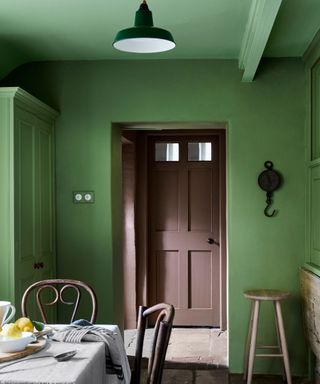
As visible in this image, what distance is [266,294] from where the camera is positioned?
155 inches

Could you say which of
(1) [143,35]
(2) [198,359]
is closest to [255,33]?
(1) [143,35]

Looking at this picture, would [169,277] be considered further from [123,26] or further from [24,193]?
[123,26]

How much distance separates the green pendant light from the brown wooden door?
321 centimetres

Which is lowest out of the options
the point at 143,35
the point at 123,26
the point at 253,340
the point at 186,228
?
the point at 253,340

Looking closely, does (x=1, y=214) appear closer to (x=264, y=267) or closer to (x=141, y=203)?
(x=264, y=267)

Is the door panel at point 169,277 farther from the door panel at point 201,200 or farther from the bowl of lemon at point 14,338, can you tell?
the bowl of lemon at point 14,338

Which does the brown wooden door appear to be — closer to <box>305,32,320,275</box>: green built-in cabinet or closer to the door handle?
the door handle

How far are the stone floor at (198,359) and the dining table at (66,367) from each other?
1.85 meters

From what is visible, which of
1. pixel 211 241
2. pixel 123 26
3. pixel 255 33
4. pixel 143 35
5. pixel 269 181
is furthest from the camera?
pixel 211 241

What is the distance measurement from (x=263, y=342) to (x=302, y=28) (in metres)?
2.28

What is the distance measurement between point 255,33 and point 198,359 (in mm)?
2705

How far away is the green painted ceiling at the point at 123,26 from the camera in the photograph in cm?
314

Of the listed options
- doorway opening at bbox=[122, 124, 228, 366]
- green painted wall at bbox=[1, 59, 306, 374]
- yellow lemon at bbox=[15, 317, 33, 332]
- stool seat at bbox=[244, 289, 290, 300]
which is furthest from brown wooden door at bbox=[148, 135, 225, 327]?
yellow lemon at bbox=[15, 317, 33, 332]

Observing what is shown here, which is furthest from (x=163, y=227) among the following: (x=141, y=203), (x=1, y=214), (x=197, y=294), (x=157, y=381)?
(x=157, y=381)
